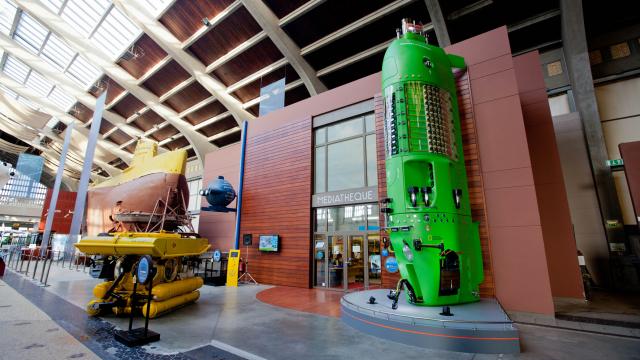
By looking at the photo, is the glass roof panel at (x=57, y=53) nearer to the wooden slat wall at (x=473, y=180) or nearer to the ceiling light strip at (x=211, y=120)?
the ceiling light strip at (x=211, y=120)

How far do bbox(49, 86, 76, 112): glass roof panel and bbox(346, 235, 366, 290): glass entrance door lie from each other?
28.1 m

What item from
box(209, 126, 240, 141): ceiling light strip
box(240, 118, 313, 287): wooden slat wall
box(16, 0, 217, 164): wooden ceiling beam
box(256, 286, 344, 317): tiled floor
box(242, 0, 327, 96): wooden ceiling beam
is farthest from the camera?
box(209, 126, 240, 141): ceiling light strip

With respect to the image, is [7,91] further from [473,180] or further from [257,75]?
[473,180]

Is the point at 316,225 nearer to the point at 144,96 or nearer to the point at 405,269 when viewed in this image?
the point at 405,269

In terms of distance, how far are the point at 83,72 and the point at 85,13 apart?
6.11 m

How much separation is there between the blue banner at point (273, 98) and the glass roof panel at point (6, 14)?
52.5 ft

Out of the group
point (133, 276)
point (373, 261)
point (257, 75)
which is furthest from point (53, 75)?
point (373, 261)

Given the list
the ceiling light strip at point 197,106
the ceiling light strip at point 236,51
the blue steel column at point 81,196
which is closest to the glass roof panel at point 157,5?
the ceiling light strip at point 236,51

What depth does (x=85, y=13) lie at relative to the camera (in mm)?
16016

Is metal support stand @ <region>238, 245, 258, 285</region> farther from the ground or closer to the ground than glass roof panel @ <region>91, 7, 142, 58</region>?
closer to the ground

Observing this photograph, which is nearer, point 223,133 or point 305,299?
point 305,299

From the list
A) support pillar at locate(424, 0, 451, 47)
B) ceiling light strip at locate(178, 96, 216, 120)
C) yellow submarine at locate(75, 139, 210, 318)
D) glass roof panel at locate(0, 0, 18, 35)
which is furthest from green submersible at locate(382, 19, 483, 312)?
glass roof panel at locate(0, 0, 18, 35)

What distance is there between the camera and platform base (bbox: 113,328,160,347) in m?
3.71

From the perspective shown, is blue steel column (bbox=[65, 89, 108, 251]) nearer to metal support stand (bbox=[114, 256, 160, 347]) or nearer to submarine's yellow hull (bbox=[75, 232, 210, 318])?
submarine's yellow hull (bbox=[75, 232, 210, 318])
